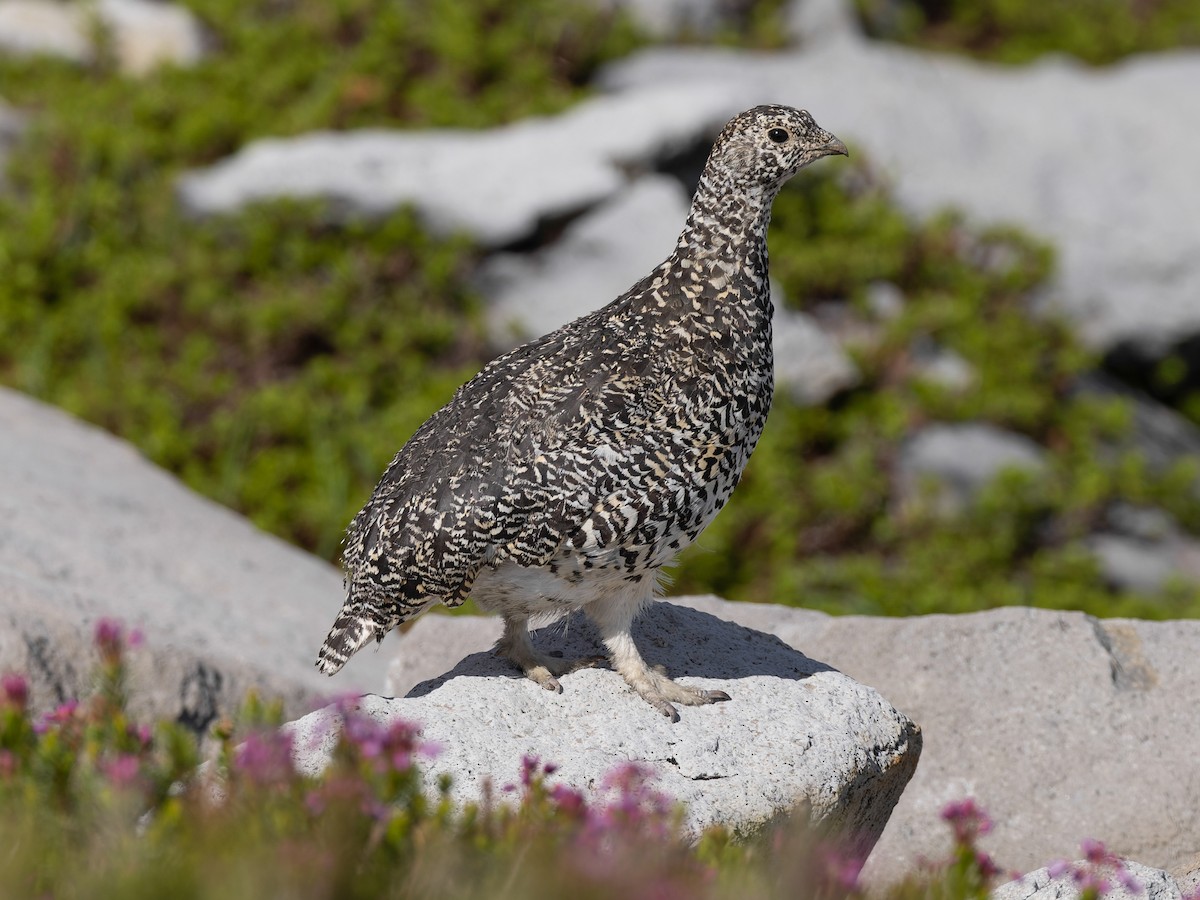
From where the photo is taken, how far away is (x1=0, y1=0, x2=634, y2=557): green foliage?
11211mm

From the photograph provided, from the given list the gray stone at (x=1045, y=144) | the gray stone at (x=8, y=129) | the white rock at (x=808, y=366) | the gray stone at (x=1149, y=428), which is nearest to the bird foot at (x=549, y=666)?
the white rock at (x=808, y=366)

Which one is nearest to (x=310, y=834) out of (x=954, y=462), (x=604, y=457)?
(x=604, y=457)

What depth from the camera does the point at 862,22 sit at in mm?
16156

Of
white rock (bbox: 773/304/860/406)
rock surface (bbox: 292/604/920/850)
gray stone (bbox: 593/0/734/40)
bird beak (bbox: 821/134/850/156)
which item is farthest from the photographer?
gray stone (bbox: 593/0/734/40)

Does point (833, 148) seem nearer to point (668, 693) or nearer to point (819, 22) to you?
point (668, 693)

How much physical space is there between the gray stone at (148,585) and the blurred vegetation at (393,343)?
146cm

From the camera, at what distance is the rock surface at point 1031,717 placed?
262 inches

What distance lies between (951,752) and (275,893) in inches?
183

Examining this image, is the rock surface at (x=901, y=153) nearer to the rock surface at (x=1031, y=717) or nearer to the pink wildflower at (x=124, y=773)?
the rock surface at (x=1031, y=717)

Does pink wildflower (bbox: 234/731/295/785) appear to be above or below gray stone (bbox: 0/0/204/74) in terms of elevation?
below

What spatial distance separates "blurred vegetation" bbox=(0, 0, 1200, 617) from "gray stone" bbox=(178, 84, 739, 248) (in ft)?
0.77

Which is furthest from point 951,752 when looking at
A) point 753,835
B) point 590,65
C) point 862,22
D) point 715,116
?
point 862,22

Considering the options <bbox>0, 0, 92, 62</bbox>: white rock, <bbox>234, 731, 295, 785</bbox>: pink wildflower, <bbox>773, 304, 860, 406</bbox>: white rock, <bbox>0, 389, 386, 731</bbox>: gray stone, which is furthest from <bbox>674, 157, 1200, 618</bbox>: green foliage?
<bbox>234, 731, 295, 785</bbox>: pink wildflower

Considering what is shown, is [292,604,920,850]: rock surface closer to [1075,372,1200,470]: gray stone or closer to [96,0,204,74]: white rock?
[1075,372,1200,470]: gray stone
